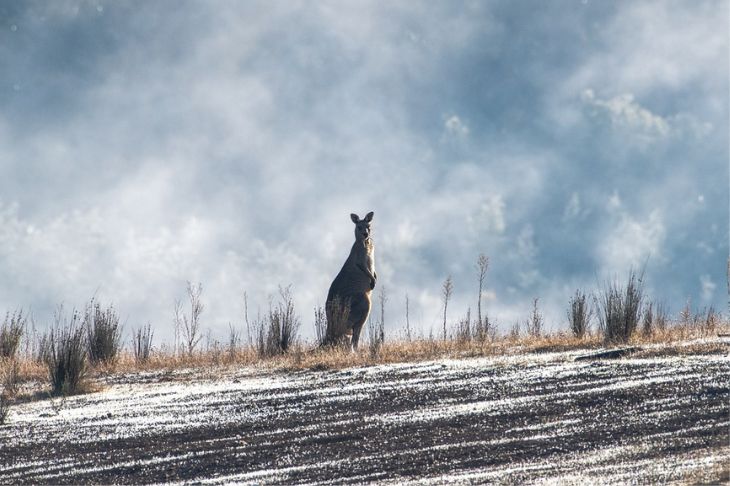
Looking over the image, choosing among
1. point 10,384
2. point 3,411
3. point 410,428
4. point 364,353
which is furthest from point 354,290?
point 410,428

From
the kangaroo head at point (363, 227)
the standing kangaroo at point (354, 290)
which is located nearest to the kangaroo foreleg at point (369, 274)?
the standing kangaroo at point (354, 290)

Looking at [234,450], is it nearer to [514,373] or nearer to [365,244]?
[514,373]

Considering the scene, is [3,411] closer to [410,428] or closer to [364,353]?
[410,428]

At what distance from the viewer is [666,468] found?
6.71 metres

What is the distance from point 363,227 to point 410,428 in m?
8.49

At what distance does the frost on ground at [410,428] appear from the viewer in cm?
A: 734

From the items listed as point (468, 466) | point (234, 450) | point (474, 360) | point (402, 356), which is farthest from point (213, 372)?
point (468, 466)

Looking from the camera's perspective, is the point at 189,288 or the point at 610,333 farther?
the point at 189,288

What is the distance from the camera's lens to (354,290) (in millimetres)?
16516

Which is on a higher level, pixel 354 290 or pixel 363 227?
pixel 363 227

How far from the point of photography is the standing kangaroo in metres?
15.8

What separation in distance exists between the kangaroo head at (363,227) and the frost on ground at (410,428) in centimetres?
482

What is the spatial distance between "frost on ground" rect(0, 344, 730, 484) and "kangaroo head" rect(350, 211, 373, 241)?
4821mm

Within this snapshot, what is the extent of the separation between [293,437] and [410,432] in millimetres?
980
